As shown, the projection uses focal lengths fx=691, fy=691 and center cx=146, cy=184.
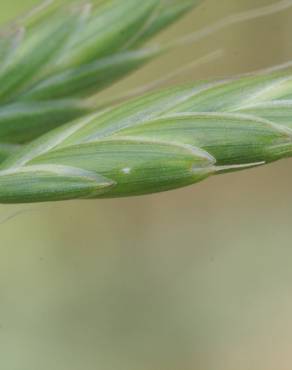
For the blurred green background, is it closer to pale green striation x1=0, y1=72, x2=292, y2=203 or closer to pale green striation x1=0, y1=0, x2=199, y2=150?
pale green striation x1=0, y1=0, x2=199, y2=150

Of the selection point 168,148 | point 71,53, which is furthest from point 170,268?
point 168,148

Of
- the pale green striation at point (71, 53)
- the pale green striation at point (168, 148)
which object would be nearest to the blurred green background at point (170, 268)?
the pale green striation at point (71, 53)

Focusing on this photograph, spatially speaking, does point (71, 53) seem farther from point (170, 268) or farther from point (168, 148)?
point (170, 268)

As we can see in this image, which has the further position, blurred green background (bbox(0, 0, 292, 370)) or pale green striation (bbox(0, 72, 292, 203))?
blurred green background (bbox(0, 0, 292, 370))

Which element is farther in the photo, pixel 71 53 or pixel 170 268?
pixel 170 268

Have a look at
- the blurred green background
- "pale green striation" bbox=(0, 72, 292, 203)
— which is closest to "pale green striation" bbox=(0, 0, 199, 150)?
"pale green striation" bbox=(0, 72, 292, 203)

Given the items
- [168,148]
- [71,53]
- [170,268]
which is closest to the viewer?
[168,148]
